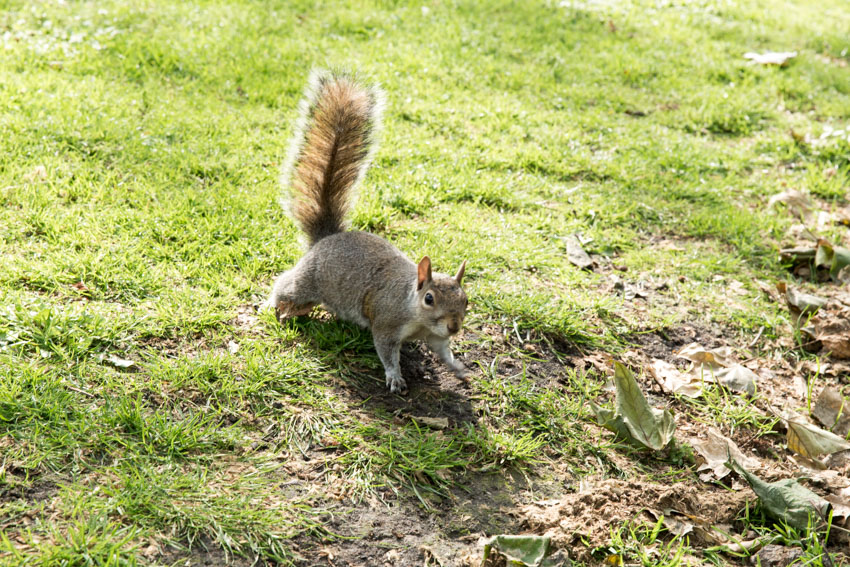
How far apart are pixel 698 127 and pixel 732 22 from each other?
2.40 metres

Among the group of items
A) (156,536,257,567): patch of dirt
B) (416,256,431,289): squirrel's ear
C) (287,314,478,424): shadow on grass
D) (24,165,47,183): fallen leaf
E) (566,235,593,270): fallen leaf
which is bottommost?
(287,314,478,424): shadow on grass

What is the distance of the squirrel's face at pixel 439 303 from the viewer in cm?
232

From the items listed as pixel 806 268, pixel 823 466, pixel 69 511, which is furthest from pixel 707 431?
pixel 69 511

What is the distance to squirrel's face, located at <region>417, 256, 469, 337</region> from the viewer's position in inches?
91.5

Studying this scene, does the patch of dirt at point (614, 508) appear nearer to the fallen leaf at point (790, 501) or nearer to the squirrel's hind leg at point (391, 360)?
the fallen leaf at point (790, 501)

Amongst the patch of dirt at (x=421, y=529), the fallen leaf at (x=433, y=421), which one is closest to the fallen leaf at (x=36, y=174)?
the fallen leaf at (x=433, y=421)

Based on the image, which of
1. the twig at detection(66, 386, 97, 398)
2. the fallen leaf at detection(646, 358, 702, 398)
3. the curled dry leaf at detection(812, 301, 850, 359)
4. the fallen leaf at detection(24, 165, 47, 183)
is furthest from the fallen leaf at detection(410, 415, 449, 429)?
the fallen leaf at detection(24, 165, 47, 183)

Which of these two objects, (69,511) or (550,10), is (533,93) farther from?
(69,511)

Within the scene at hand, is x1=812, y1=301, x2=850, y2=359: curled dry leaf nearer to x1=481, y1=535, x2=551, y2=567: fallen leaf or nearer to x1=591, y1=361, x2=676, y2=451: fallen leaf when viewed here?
x1=591, y1=361, x2=676, y2=451: fallen leaf

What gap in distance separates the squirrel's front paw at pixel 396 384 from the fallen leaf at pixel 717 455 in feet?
3.10

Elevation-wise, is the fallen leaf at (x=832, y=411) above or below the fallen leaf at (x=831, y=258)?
below

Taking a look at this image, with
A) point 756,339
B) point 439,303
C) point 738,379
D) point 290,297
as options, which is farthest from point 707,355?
point 290,297

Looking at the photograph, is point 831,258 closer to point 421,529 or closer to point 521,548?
point 521,548

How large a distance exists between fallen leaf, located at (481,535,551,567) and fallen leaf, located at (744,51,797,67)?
16.2ft
